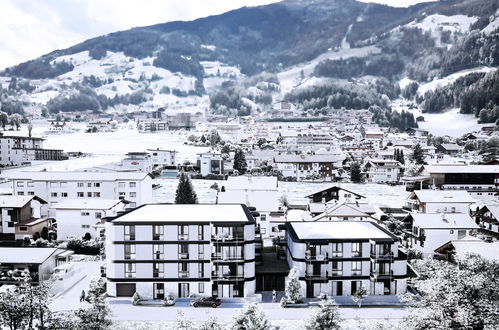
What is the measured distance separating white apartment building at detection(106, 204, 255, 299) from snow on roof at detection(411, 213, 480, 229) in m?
10.2

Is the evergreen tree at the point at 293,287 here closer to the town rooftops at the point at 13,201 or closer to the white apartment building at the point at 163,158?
the town rooftops at the point at 13,201

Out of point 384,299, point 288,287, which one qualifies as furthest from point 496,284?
point 288,287

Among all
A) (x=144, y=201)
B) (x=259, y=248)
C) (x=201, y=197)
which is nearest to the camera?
(x=259, y=248)

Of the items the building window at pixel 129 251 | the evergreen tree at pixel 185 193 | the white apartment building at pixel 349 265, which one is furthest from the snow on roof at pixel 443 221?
the evergreen tree at pixel 185 193

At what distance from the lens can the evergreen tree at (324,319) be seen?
41.9 ft

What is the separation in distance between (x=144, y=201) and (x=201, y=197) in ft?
24.3

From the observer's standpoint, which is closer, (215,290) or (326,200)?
(215,290)

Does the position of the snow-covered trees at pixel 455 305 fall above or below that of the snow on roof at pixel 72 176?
below

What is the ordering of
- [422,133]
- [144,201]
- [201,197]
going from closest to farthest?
[144,201] → [201,197] → [422,133]

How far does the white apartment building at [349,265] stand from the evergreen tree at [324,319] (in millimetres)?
4417

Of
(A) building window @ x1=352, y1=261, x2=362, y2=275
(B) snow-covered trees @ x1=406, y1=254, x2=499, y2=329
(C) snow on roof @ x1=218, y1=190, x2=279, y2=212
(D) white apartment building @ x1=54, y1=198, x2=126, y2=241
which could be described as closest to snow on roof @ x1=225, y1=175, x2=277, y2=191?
(C) snow on roof @ x1=218, y1=190, x2=279, y2=212

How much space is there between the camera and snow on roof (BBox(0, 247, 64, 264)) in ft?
61.4

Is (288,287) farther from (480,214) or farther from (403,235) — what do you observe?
(480,214)

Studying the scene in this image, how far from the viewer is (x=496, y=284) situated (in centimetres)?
1390
